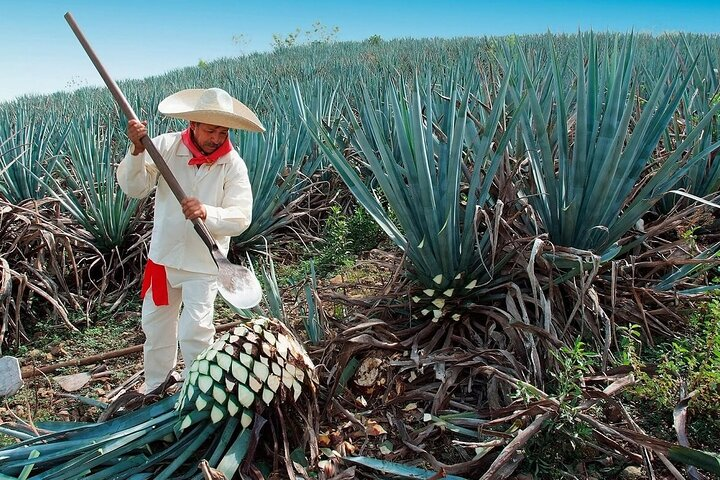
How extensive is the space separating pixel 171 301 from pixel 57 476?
101 cm

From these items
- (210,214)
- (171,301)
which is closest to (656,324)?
(210,214)

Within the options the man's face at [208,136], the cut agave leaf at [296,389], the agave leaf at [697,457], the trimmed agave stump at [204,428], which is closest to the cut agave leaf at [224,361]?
the trimmed agave stump at [204,428]

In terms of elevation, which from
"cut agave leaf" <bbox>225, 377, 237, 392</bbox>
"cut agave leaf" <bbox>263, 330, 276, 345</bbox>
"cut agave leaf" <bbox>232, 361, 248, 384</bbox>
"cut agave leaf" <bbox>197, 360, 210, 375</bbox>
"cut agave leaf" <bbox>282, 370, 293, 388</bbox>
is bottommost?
"cut agave leaf" <bbox>282, 370, 293, 388</bbox>

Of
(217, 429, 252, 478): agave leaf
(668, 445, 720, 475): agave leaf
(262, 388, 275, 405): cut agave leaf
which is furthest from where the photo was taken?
(262, 388, 275, 405): cut agave leaf

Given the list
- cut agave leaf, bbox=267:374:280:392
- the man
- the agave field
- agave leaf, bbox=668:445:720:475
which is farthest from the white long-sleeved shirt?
agave leaf, bbox=668:445:720:475

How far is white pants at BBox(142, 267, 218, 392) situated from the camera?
2.51 meters

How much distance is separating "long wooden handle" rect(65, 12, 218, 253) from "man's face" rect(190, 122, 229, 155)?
0.90ft

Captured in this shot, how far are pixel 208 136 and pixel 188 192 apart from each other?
0.25m

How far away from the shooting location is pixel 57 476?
1.77 metres

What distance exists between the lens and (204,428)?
6.25ft

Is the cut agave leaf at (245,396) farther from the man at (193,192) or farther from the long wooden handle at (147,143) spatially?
the man at (193,192)

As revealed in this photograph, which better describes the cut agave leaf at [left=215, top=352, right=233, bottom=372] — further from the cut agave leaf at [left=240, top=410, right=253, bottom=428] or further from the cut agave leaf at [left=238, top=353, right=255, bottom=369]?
the cut agave leaf at [left=240, top=410, right=253, bottom=428]

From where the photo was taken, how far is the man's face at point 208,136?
2525 mm

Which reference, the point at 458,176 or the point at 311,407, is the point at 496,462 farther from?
the point at 458,176
